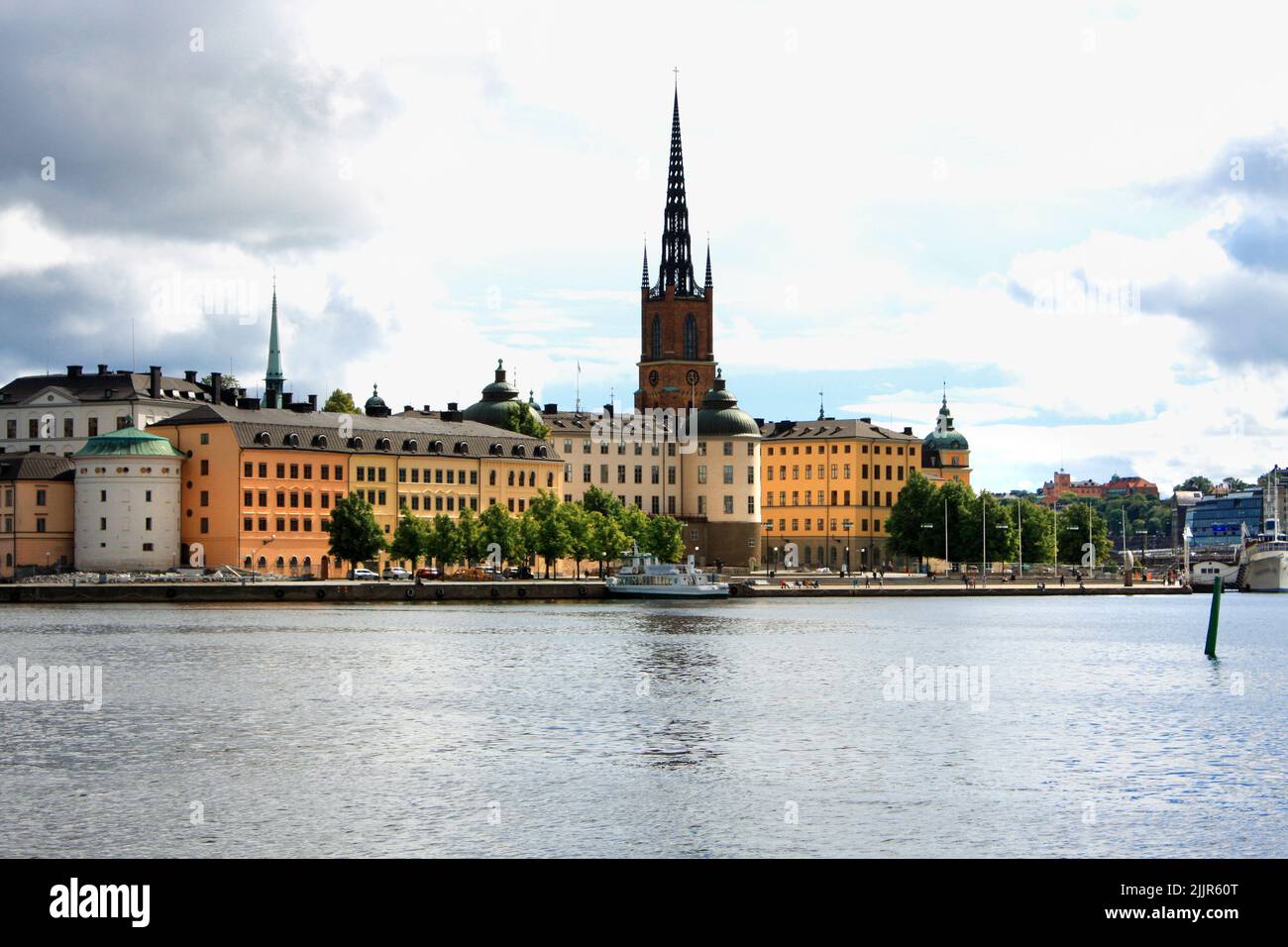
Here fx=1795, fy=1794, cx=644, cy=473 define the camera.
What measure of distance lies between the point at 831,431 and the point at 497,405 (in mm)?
42887

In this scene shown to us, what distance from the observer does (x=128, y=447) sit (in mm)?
129875

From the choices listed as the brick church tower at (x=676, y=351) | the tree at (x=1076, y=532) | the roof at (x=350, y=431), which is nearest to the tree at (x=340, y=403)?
the roof at (x=350, y=431)

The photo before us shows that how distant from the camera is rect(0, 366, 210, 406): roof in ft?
487

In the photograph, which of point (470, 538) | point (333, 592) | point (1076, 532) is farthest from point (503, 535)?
point (1076, 532)

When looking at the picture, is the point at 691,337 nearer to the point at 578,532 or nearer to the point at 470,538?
the point at 578,532

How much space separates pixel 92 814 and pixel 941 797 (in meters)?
16.1

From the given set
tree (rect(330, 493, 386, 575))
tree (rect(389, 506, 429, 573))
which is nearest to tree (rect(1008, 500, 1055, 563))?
tree (rect(389, 506, 429, 573))

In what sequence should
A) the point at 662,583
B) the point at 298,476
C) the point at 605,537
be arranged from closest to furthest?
1. the point at 298,476
2. the point at 662,583
3. the point at 605,537

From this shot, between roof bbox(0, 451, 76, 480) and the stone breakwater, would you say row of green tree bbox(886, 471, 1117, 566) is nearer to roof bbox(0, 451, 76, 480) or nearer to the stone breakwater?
the stone breakwater

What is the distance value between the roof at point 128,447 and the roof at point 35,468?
7.97 ft

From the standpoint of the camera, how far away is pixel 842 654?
74938 mm

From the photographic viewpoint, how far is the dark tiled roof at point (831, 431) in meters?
192
